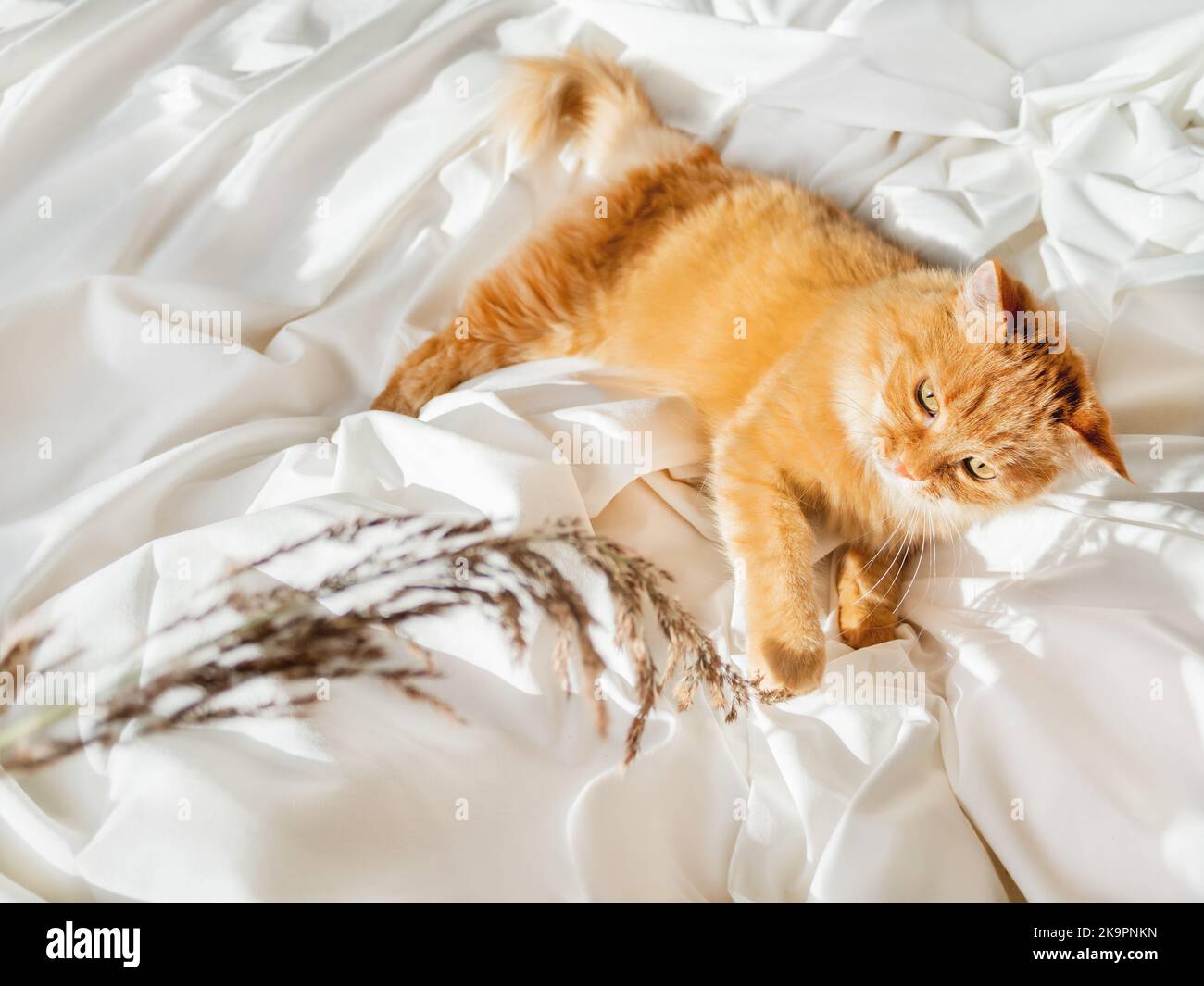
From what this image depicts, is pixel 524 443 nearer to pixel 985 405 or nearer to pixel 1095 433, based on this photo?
pixel 985 405

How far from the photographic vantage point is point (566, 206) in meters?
1.80

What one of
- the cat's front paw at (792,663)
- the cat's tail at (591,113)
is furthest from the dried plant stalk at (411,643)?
the cat's tail at (591,113)

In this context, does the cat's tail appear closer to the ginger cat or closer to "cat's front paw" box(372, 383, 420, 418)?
the ginger cat

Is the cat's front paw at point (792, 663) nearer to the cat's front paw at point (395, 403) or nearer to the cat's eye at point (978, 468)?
the cat's eye at point (978, 468)

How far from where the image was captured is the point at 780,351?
1554 millimetres

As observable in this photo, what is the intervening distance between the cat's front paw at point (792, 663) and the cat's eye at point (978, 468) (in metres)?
0.36

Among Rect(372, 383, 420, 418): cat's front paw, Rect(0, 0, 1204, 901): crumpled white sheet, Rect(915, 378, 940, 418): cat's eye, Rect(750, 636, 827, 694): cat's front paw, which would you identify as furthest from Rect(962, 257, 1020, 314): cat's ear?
Rect(372, 383, 420, 418): cat's front paw

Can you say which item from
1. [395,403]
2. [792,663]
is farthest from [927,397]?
[395,403]

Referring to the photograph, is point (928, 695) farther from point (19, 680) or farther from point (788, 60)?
point (788, 60)

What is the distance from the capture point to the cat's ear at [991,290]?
1.20 meters

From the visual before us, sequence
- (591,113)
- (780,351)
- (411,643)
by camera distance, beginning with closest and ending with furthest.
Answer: (411,643)
(780,351)
(591,113)

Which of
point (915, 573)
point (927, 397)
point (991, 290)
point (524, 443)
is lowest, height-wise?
point (915, 573)

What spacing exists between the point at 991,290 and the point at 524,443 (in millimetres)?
696

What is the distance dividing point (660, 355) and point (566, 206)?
0.40m
